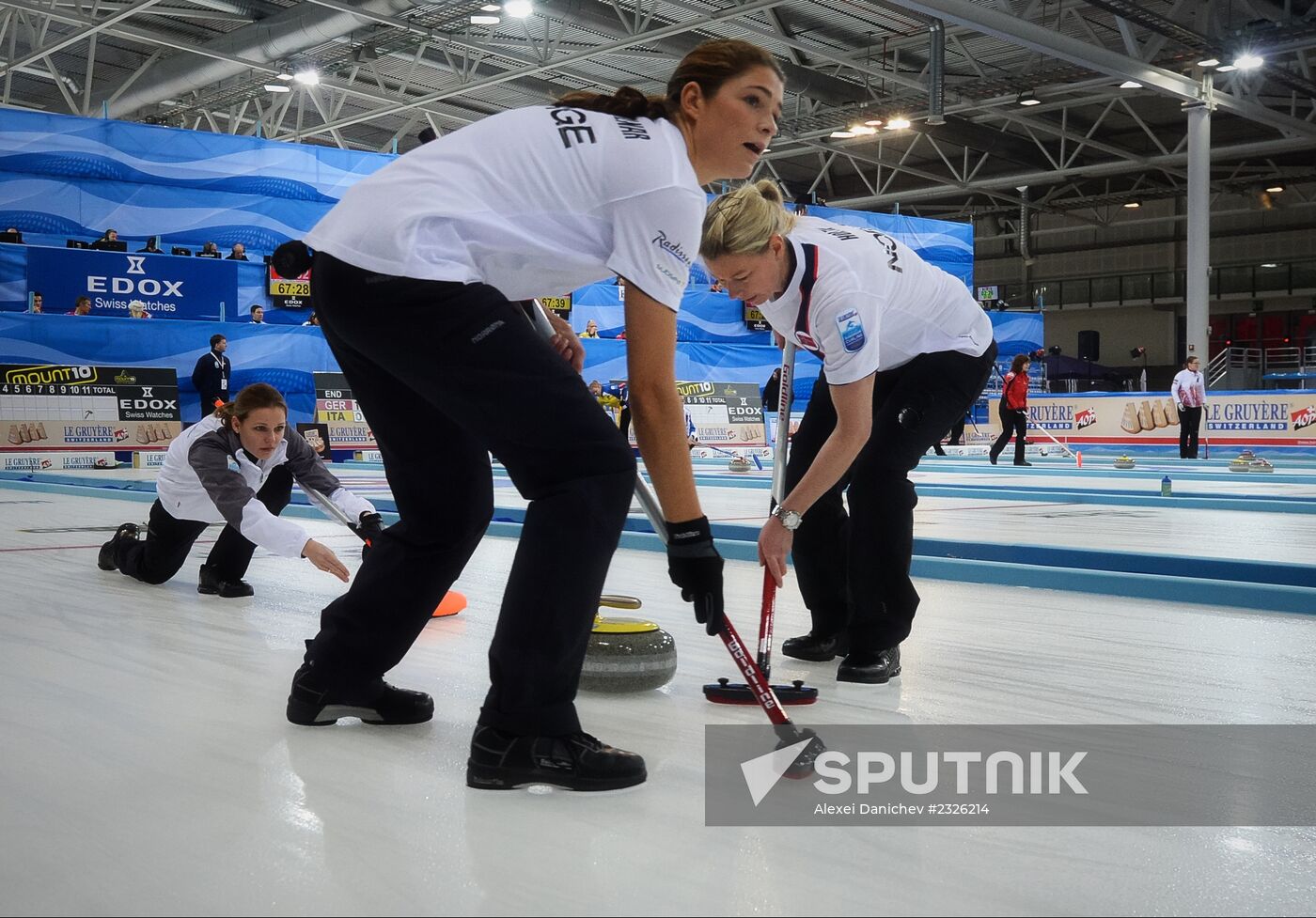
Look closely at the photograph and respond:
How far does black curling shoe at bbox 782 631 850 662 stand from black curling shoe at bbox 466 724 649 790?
45.5 inches

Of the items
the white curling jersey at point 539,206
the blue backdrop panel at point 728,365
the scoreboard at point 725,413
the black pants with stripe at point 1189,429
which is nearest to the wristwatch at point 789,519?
the white curling jersey at point 539,206

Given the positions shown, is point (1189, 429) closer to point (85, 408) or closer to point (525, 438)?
→ point (85, 408)

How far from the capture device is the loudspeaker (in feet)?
101

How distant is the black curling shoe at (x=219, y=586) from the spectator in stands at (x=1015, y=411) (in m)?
10.7

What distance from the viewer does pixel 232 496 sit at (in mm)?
3447

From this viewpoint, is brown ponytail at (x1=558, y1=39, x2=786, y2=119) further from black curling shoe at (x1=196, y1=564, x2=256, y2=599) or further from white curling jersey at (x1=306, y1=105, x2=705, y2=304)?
black curling shoe at (x1=196, y1=564, x2=256, y2=599)

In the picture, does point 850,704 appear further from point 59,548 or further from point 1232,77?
point 1232,77

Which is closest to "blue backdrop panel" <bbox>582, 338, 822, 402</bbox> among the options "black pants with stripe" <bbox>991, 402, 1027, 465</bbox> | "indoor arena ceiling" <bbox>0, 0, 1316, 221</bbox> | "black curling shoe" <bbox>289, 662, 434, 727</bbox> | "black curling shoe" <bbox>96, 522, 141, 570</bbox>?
"indoor arena ceiling" <bbox>0, 0, 1316, 221</bbox>

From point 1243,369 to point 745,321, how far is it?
11325 mm

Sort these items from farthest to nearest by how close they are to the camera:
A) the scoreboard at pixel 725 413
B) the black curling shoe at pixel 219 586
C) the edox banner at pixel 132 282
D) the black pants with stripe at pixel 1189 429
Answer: the scoreboard at pixel 725 413 < the black pants with stripe at pixel 1189 429 < the edox banner at pixel 132 282 < the black curling shoe at pixel 219 586

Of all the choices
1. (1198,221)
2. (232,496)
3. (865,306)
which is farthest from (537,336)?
(1198,221)

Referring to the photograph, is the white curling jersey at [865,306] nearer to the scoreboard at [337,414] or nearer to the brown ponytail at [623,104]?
the brown ponytail at [623,104]

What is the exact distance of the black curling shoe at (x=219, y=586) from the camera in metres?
3.77

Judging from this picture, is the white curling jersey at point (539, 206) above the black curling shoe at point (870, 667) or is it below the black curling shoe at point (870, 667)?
above
